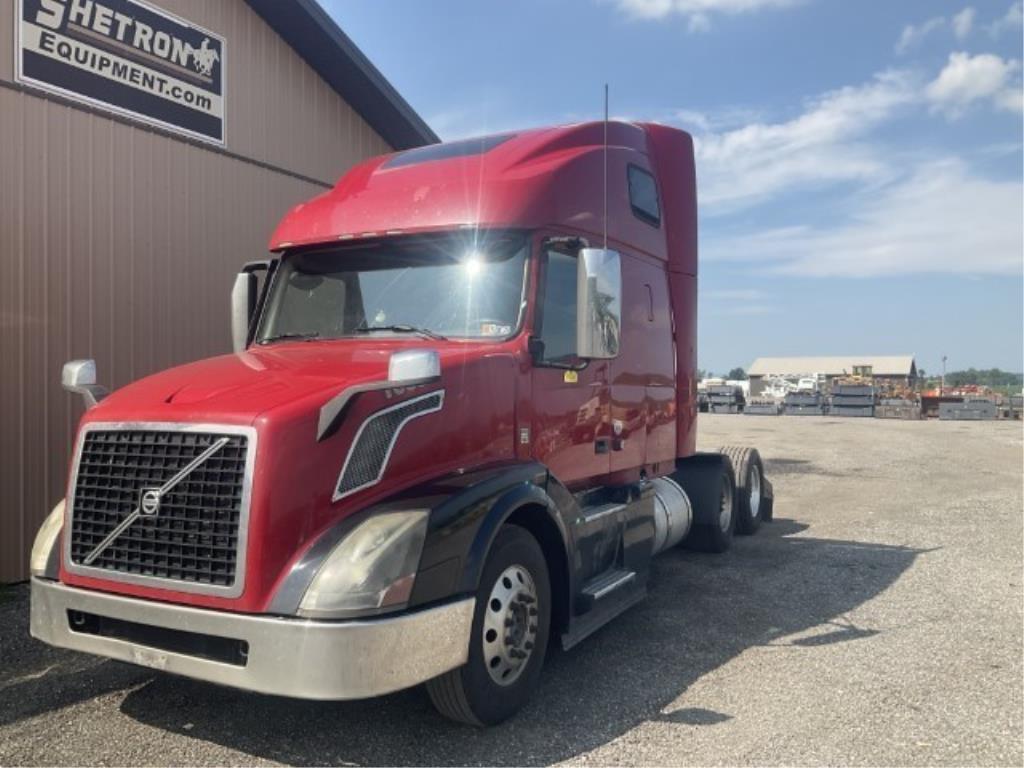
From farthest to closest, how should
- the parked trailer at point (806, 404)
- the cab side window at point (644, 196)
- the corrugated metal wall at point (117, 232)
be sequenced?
the parked trailer at point (806, 404)
the corrugated metal wall at point (117, 232)
the cab side window at point (644, 196)

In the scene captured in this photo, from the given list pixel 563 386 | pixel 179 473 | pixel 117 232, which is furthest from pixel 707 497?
pixel 117 232

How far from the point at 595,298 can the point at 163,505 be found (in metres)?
2.40

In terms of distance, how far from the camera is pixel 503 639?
402 cm

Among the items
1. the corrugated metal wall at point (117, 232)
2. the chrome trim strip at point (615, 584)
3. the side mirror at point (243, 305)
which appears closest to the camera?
the chrome trim strip at point (615, 584)

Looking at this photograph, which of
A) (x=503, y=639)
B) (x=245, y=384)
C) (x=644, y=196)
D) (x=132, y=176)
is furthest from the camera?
(x=132, y=176)

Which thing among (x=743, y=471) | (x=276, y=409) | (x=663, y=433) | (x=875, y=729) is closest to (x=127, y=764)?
(x=276, y=409)

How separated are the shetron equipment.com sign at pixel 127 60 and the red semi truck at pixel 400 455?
3018 millimetres

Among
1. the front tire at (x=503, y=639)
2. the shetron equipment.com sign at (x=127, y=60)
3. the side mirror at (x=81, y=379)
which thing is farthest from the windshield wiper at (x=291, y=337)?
the shetron equipment.com sign at (x=127, y=60)

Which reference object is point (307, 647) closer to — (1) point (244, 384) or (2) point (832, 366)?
(1) point (244, 384)

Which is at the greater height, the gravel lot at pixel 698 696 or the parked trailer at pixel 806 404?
the parked trailer at pixel 806 404

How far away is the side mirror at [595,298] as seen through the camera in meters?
4.45

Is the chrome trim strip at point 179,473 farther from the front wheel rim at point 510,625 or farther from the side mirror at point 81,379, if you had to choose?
the front wheel rim at point 510,625

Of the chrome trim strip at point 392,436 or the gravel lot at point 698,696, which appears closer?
the chrome trim strip at point 392,436

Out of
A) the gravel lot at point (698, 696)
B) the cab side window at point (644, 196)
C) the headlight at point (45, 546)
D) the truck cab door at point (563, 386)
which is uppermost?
the cab side window at point (644, 196)
